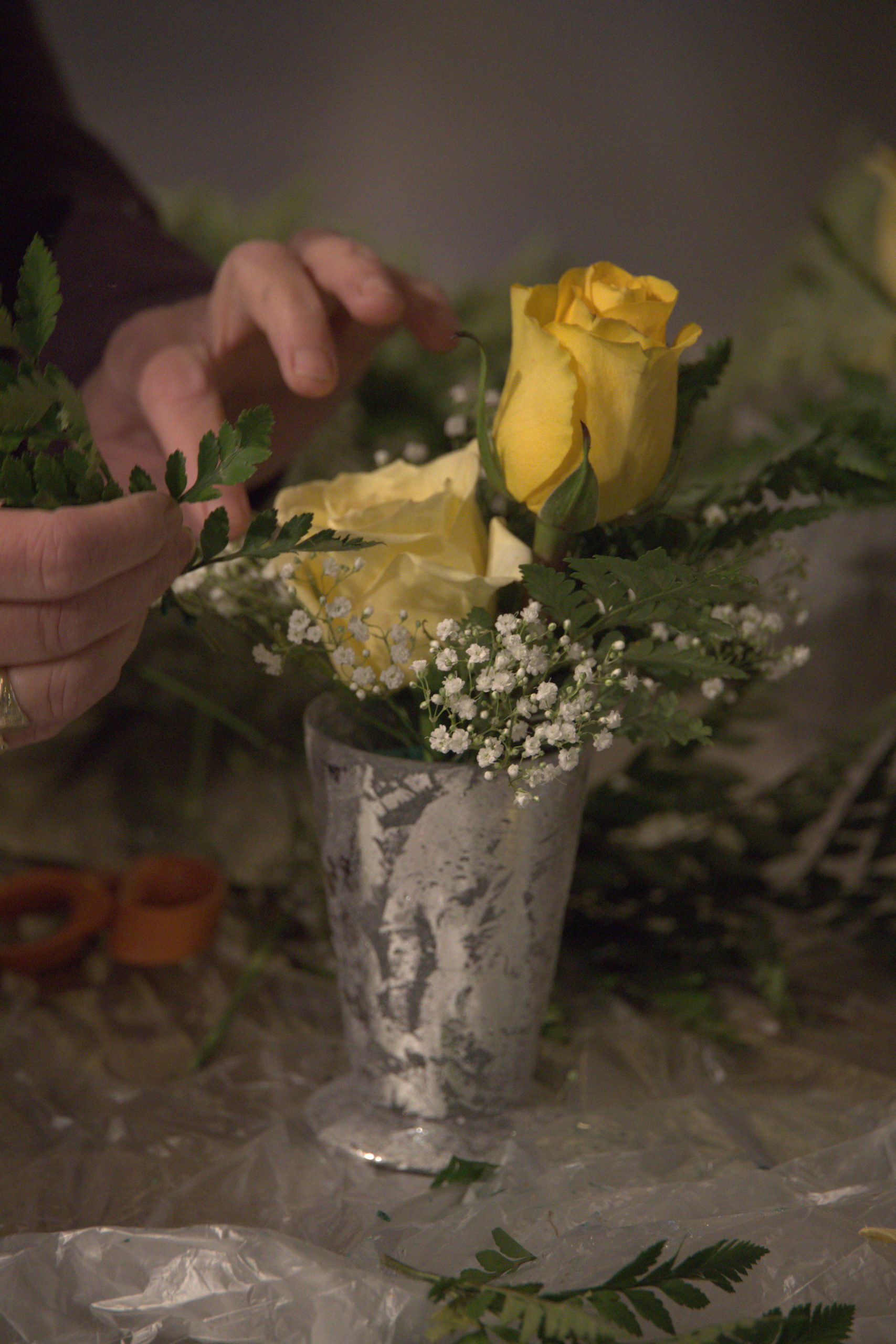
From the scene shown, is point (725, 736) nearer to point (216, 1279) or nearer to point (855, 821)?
point (855, 821)

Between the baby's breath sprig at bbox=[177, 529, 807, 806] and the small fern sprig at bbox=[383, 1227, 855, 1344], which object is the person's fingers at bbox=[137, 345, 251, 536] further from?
the small fern sprig at bbox=[383, 1227, 855, 1344]

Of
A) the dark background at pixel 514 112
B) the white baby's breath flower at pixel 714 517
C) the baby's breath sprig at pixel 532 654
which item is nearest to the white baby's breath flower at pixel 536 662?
the baby's breath sprig at pixel 532 654

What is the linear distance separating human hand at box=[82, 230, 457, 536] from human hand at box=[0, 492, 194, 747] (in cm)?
5

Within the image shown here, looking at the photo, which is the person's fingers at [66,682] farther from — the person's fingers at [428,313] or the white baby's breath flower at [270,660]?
the person's fingers at [428,313]

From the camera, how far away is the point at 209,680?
2.22 feet

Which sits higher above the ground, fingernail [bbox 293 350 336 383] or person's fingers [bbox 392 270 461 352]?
person's fingers [bbox 392 270 461 352]

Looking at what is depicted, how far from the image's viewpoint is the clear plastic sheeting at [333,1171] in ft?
1.01

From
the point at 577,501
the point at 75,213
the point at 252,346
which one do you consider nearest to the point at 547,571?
the point at 577,501

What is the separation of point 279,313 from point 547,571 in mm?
189

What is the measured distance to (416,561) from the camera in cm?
32

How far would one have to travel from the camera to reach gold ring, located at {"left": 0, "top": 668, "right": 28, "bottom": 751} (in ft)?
1.00

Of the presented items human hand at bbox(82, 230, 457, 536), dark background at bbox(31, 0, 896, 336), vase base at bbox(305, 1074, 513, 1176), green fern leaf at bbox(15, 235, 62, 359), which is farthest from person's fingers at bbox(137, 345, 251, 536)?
dark background at bbox(31, 0, 896, 336)

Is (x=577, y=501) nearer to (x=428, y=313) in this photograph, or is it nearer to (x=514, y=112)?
(x=428, y=313)

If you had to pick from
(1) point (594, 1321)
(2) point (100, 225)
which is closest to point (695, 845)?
(1) point (594, 1321)
